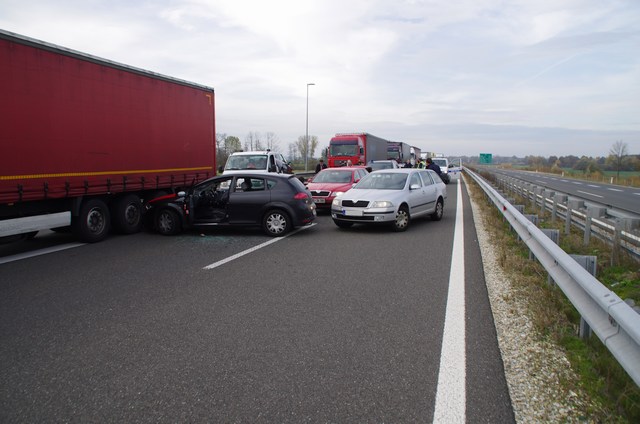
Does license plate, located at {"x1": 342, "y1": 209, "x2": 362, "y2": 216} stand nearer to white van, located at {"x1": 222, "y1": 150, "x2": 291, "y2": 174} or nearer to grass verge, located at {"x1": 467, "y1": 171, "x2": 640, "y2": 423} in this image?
grass verge, located at {"x1": 467, "y1": 171, "x2": 640, "y2": 423}

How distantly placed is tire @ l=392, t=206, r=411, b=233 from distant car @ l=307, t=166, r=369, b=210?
3209mm

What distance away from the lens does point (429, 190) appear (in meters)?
12.8

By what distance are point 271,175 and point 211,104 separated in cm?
425

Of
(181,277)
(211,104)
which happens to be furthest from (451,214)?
(181,277)

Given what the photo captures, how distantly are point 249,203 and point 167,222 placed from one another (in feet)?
6.38

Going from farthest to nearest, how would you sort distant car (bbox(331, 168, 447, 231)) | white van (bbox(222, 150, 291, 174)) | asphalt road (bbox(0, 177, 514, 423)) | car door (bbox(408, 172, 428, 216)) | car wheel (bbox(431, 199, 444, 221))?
white van (bbox(222, 150, 291, 174)) → car wheel (bbox(431, 199, 444, 221)) → car door (bbox(408, 172, 428, 216)) → distant car (bbox(331, 168, 447, 231)) → asphalt road (bbox(0, 177, 514, 423))

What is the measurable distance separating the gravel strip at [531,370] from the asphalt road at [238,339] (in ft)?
0.38

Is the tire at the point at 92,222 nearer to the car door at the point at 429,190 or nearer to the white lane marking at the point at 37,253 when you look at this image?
the white lane marking at the point at 37,253

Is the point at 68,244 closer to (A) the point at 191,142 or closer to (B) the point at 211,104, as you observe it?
(A) the point at 191,142

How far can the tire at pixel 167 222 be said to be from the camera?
34.6ft

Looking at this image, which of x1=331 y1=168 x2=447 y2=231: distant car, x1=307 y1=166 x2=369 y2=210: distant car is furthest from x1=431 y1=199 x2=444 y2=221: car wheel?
x1=307 y1=166 x2=369 y2=210: distant car

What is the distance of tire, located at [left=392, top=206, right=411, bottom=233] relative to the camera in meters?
11.1

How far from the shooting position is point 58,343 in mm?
4254

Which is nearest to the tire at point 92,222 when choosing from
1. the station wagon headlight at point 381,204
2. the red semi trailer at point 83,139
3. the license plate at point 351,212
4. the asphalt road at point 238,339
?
the red semi trailer at point 83,139
